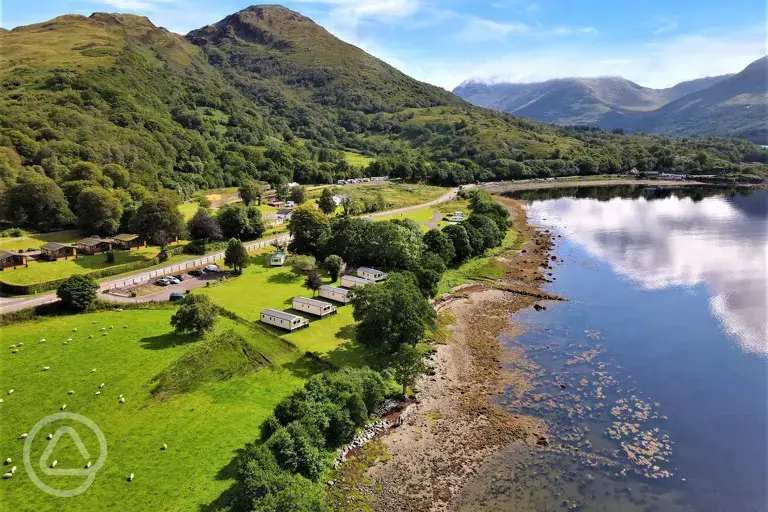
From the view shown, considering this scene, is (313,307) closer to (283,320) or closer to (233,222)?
(283,320)

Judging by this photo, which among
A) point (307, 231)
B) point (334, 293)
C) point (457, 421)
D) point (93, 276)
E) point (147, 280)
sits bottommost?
point (457, 421)

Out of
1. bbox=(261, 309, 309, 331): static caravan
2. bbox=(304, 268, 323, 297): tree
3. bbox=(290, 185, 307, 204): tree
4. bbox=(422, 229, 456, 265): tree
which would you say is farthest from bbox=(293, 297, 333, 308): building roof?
bbox=(290, 185, 307, 204): tree

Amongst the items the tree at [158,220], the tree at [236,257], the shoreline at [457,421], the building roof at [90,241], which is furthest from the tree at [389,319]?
the building roof at [90,241]

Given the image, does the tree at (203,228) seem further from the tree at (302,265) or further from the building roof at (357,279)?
the building roof at (357,279)

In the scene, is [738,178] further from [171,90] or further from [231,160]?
[171,90]

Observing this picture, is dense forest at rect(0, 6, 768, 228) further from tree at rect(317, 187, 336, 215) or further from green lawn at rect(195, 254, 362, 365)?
tree at rect(317, 187, 336, 215)

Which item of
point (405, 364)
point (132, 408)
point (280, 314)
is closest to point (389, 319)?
point (405, 364)
